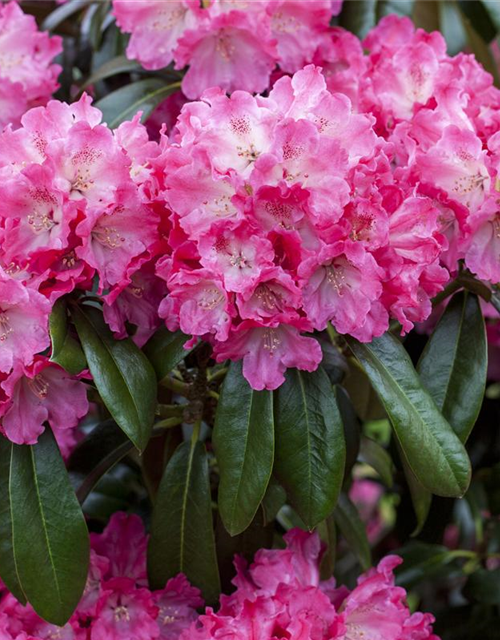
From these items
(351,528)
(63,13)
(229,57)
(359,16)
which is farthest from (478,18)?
(351,528)

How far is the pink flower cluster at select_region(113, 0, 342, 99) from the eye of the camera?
1.43m

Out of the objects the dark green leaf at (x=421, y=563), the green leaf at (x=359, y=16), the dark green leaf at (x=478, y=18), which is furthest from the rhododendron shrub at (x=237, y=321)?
the dark green leaf at (x=421, y=563)

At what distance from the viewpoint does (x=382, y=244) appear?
42.6 inches

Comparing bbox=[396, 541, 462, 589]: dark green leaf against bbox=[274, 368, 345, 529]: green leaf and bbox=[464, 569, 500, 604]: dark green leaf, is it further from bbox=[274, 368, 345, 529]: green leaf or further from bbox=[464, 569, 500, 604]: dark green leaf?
bbox=[274, 368, 345, 529]: green leaf

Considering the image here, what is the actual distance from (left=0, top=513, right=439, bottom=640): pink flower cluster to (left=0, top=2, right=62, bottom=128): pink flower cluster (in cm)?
73

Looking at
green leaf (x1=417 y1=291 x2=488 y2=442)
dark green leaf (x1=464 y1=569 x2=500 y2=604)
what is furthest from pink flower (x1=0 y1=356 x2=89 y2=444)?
dark green leaf (x1=464 y1=569 x2=500 y2=604)

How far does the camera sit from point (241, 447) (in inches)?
44.8

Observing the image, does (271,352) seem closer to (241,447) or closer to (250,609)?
(241,447)

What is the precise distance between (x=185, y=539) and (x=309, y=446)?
23 cm

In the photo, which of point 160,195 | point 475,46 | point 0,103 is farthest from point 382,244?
point 475,46

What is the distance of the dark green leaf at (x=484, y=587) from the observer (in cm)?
180

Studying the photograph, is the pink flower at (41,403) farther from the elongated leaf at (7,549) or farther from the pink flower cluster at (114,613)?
the pink flower cluster at (114,613)

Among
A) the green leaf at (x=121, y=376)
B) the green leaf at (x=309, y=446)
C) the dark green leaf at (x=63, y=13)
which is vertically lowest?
the green leaf at (x=309, y=446)

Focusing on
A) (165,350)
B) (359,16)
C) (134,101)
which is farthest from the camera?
(359,16)
